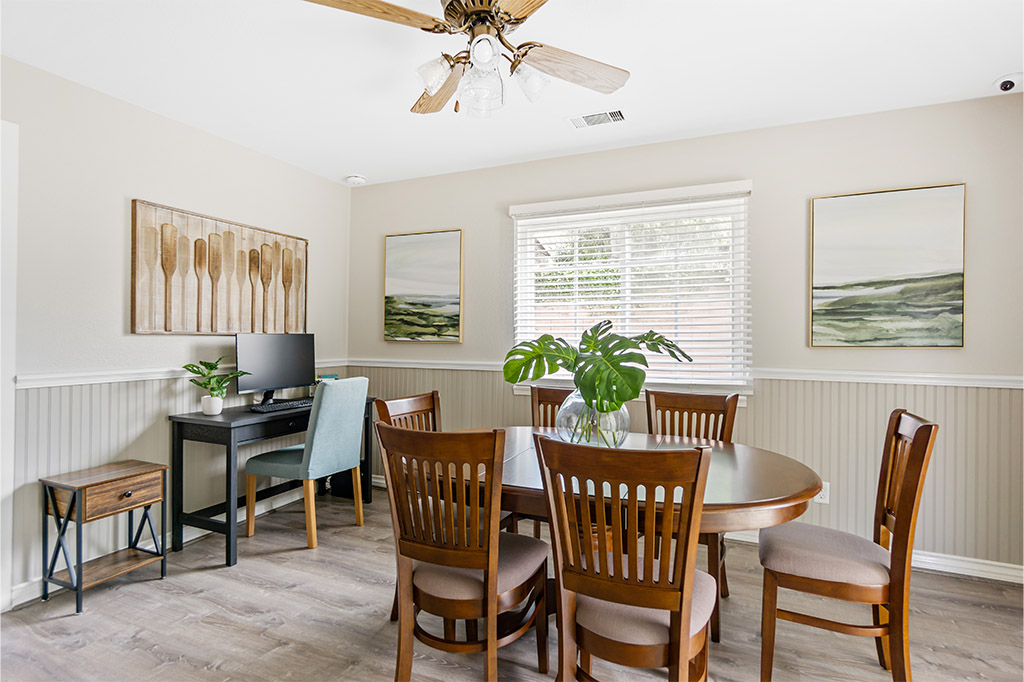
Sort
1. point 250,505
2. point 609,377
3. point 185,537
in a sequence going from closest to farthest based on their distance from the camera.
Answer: point 609,377 < point 185,537 < point 250,505

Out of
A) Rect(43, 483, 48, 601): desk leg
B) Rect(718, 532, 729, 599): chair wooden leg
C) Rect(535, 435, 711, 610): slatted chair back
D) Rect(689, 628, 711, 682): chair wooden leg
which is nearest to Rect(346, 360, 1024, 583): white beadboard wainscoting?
Rect(718, 532, 729, 599): chair wooden leg

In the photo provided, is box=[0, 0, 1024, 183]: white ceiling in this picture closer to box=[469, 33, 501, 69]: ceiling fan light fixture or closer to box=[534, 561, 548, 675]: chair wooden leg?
box=[469, 33, 501, 69]: ceiling fan light fixture

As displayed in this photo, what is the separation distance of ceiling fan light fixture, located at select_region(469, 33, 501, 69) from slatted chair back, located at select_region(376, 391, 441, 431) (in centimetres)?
143

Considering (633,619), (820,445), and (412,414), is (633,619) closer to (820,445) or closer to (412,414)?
(412,414)

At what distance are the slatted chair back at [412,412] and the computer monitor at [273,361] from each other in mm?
1334

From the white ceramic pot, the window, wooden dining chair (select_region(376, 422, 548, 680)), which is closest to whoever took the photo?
wooden dining chair (select_region(376, 422, 548, 680))

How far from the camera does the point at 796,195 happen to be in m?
3.22

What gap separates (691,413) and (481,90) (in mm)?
1882

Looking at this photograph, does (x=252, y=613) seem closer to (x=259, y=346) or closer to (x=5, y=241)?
(x=259, y=346)

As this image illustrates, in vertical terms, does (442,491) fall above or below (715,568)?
above

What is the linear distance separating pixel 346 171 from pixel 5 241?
7.32ft

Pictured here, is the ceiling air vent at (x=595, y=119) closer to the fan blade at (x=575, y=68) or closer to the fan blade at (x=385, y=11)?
the fan blade at (x=575, y=68)

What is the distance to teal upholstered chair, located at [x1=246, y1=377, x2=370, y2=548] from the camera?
10.5 ft

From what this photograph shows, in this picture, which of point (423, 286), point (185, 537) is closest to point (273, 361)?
point (185, 537)
